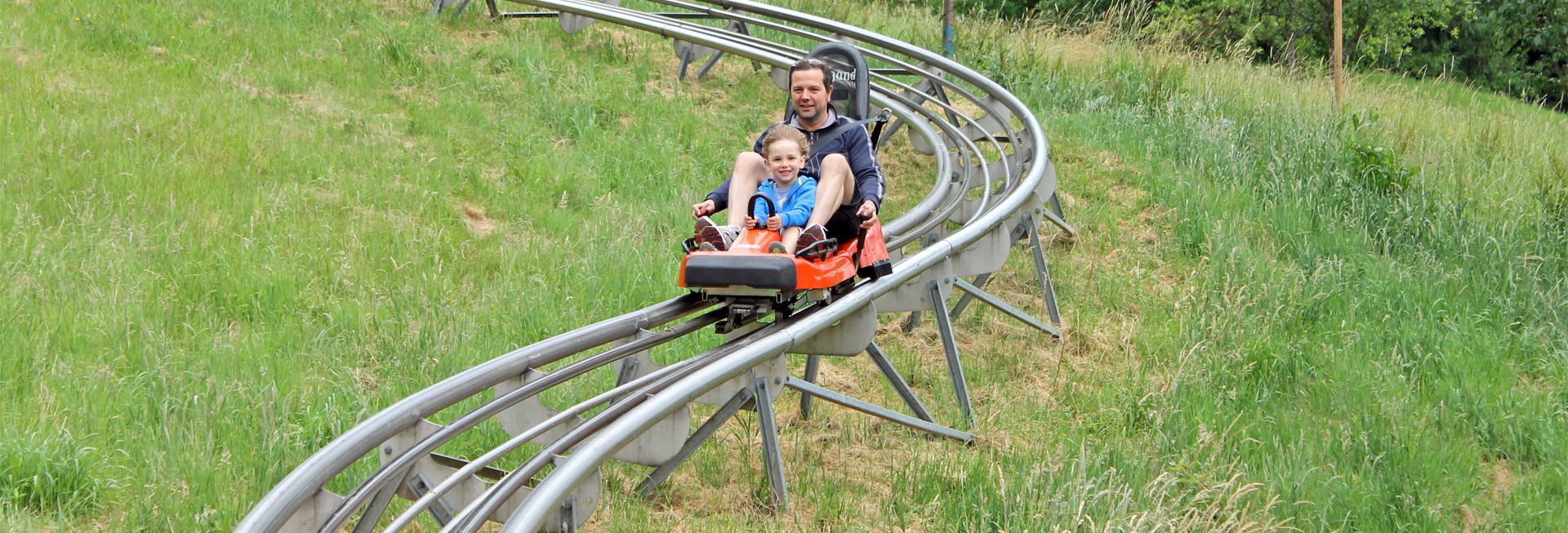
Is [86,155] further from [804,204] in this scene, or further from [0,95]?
[804,204]

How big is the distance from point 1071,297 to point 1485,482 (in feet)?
8.75

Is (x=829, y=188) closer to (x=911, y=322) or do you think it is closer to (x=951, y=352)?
(x=951, y=352)

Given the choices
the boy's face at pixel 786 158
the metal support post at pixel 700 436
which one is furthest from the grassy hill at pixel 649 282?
the boy's face at pixel 786 158

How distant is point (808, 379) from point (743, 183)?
1050mm

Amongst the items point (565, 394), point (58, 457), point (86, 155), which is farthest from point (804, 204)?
point (86, 155)

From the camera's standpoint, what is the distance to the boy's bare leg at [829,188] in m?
5.02

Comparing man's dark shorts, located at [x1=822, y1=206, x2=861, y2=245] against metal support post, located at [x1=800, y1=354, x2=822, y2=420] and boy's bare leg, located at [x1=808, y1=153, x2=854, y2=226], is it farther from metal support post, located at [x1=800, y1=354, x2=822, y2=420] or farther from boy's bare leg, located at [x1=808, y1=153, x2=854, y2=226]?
metal support post, located at [x1=800, y1=354, x2=822, y2=420]

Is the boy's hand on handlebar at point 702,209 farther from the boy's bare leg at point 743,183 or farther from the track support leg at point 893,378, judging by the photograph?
the track support leg at point 893,378

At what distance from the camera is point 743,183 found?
5191mm

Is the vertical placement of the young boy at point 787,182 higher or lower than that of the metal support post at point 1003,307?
higher

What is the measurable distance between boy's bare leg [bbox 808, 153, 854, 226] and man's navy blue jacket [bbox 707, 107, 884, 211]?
159 mm

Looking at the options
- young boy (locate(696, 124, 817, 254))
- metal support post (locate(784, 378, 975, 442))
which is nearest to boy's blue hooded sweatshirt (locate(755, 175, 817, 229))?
young boy (locate(696, 124, 817, 254))

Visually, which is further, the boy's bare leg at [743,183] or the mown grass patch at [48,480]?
the boy's bare leg at [743,183]

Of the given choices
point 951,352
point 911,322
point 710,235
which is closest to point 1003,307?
point 911,322
